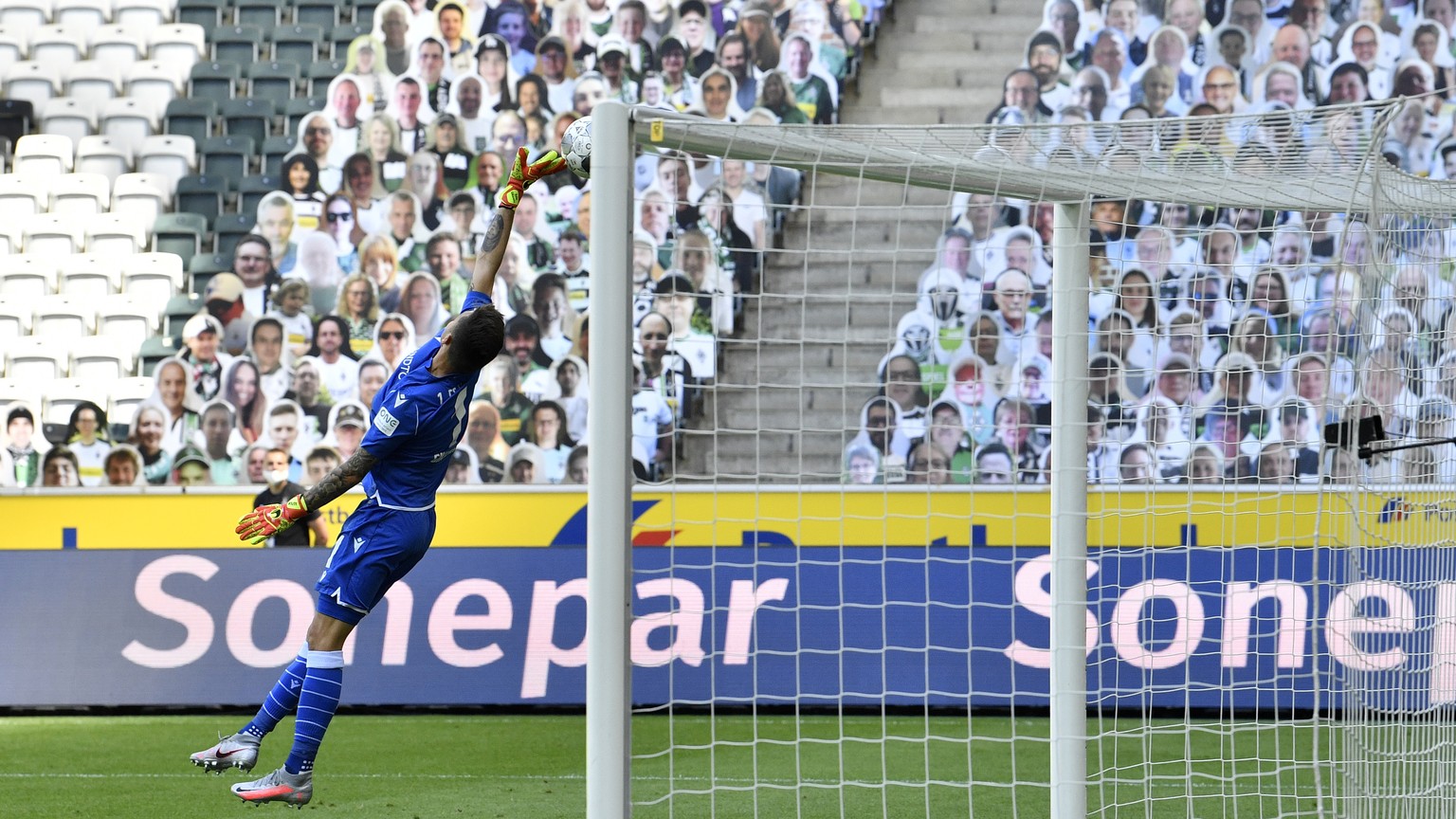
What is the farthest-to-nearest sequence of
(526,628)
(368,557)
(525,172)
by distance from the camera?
(526,628)
(368,557)
(525,172)

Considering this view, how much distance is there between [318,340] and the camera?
1129 centimetres

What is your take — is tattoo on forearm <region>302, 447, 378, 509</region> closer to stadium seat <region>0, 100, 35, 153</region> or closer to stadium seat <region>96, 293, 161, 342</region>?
stadium seat <region>96, 293, 161, 342</region>

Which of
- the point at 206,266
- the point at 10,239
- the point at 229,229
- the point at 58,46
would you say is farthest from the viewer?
the point at 58,46

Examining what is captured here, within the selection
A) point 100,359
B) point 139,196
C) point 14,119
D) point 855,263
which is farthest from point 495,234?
→ point 14,119

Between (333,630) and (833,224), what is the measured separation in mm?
7868

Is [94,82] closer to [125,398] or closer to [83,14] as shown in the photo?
[83,14]

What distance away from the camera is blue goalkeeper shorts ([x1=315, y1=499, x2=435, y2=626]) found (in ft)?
16.4

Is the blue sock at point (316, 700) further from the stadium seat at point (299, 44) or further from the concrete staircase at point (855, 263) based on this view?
the stadium seat at point (299, 44)

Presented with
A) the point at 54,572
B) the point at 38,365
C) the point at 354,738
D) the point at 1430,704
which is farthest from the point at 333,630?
the point at 38,365

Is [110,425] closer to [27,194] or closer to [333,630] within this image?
[27,194]

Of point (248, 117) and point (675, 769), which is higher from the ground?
point (248, 117)

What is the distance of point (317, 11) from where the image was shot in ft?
44.3

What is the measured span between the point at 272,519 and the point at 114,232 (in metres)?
8.69

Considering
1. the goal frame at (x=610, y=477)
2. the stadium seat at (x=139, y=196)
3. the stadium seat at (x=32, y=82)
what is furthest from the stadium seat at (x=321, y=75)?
the goal frame at (x=610, y=477)
